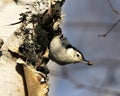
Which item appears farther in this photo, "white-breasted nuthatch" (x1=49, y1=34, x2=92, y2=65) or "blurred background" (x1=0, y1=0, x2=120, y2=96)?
"blurred background" (x1=0, y1=0, x2=120, y2=96)

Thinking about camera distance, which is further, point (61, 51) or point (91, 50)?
point (91, 50)

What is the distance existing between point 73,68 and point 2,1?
1.32 meters

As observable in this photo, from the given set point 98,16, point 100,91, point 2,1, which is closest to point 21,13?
point 2,1

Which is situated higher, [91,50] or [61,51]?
[61,51]

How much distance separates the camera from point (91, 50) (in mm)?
2742

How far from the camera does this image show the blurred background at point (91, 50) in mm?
2173

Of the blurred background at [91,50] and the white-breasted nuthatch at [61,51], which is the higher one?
the white-breasted nuthatch at [61,51]

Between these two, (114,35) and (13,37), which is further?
(114,35)

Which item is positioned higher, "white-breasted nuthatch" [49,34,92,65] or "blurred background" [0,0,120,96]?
"white-breasted nuthatch" [49,34,92,65]

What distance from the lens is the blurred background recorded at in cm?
217

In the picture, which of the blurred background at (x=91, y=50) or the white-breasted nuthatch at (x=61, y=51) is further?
the blurred background at (x=91, y=50)

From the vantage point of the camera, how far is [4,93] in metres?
0.99

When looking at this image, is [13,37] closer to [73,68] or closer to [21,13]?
[21,13]

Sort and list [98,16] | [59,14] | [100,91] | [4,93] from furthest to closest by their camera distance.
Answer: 1. [98,16]
2. [100,91]
3. [59,14]
4. [4,93]
